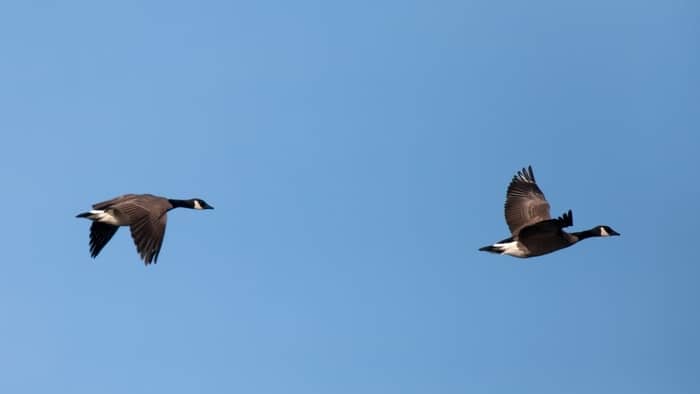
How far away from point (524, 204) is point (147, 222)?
754cm

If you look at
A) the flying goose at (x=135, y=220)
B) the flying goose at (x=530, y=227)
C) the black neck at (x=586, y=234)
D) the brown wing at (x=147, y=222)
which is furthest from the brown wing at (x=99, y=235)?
the black neck at (x=586, y=234)

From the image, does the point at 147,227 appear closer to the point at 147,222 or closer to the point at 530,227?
the point at 147,222

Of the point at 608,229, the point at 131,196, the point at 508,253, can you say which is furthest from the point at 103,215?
the point at 608,229

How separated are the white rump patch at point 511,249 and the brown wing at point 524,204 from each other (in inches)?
14.1

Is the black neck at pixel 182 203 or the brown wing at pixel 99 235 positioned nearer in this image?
the brown wing at pixel 99 235

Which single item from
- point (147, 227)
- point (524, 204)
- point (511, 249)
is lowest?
point (511, 249)

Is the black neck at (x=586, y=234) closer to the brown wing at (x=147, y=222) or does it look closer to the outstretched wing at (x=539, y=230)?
the outstretched wing at (x=539, y=230)

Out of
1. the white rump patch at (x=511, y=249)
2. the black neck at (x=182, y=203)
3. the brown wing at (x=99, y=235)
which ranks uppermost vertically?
the black neck at (x=182, y=203)

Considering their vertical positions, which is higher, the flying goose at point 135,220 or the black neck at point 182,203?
the black neck at point 182,203

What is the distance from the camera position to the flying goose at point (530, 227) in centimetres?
2433

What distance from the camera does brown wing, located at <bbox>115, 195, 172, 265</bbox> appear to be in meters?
22.5

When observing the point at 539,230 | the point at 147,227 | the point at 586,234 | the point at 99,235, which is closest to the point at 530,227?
the point at 539,230

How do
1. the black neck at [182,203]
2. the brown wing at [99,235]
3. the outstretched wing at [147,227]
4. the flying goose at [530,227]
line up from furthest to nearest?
the black neck at [182,203] → the brown wing at [99,235] → the flying goose at [530,227] → the outstretched wing at [147,227]

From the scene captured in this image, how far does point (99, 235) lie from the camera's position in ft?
83.5
